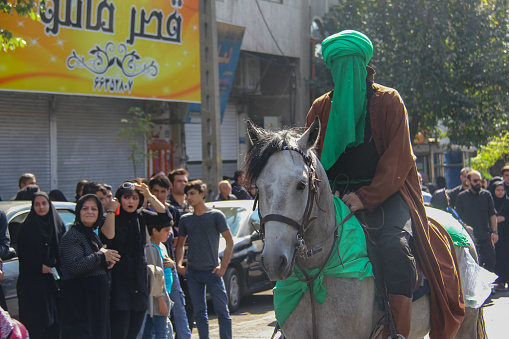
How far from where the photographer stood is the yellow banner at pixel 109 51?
15719 mm

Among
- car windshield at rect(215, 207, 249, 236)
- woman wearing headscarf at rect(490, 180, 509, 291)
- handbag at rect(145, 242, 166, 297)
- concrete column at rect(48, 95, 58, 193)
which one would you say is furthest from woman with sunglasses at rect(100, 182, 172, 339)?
concrete column at rect(48, 95, 58, 193)

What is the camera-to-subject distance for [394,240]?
15.3 ft

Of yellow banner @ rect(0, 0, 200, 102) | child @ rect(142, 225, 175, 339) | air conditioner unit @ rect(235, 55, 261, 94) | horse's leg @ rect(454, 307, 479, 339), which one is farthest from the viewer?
air conditioner unit @ rect(235, 55, 261, 94)

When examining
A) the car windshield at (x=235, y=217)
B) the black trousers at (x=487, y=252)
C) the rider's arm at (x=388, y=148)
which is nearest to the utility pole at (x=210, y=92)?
the car windshield at (x=235, y=217)

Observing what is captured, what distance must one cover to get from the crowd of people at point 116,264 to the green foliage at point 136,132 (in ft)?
30.4

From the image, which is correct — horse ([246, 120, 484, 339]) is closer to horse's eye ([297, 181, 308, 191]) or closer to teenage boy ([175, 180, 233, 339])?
horse's eye ([297, 181, 308, 191])

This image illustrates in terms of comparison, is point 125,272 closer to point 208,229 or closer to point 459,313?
point 208,229

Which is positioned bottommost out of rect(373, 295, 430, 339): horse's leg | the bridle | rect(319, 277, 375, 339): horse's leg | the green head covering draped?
rect(373, 295, 430, 339): horse's leg

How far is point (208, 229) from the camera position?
8.93 m

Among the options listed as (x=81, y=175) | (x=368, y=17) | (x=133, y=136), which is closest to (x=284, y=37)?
(x=368, y=17)

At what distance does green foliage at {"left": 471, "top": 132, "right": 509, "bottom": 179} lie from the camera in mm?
24828

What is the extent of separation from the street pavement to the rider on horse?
441cm

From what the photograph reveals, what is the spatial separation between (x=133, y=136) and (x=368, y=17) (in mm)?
8565

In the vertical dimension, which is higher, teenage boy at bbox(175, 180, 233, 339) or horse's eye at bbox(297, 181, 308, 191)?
Result: horse's eye at bbox(297, 181, 308, 191)
